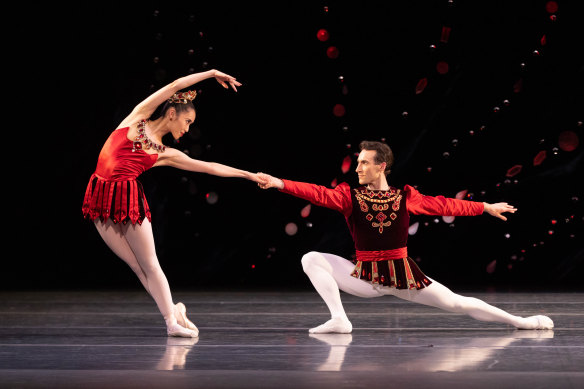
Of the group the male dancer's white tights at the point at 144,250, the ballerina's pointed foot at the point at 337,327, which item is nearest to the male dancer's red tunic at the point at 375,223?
the ballerina's pointed foot at the point at 337,327

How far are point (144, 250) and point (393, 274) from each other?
0.96 meters

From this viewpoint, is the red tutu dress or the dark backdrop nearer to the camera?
the red tutu dress

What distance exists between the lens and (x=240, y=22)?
557 cm

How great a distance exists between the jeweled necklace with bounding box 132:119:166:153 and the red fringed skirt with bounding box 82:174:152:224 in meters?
0.14

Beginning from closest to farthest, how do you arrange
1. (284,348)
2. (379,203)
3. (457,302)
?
(284,348), (457,302), (379,203)

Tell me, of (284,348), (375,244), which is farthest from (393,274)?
(284,348)

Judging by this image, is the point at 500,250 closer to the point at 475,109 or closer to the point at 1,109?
the point at 475,109

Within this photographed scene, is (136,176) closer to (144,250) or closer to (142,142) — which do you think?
(142,142)

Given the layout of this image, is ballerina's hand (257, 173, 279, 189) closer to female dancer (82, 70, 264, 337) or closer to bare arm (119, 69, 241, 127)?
female dancer (82, 70, 264, 337)

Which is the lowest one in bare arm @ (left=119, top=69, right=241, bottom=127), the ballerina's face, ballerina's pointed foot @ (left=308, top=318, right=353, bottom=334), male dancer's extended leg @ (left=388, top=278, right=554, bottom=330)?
ballerina's pointed foot @ (left=308, top=318, right=353, bottom=334)

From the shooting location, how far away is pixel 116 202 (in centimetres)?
329

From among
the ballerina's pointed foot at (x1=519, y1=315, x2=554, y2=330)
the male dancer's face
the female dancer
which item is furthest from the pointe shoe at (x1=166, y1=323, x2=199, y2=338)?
the ballerina's pointed foot at (x1=519, y1=315, x2=554, y2=330)

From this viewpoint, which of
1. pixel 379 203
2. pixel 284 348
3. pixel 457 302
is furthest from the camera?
pixel 379 203

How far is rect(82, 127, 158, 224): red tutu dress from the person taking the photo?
3289mm
